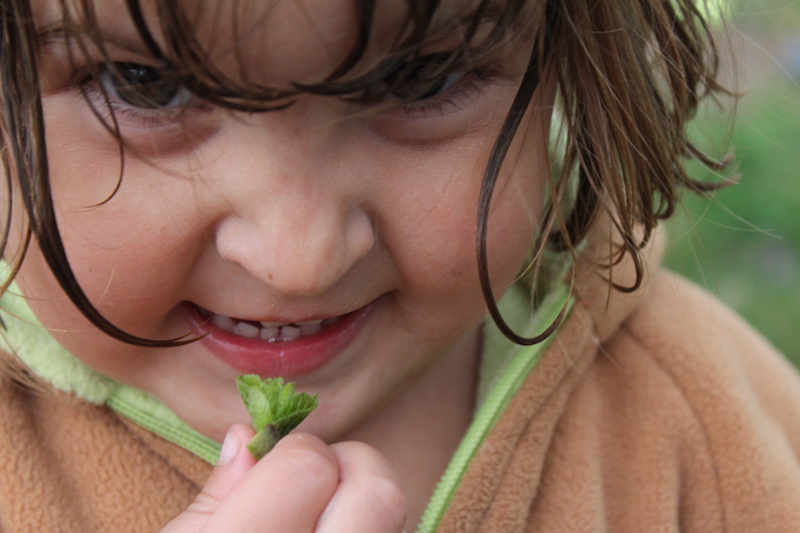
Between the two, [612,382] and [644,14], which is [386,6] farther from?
[612,382]

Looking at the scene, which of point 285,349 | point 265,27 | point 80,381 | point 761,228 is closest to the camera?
point 265,27

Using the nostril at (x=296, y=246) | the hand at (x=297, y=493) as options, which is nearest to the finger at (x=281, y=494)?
the hand at (x=297, y=493)

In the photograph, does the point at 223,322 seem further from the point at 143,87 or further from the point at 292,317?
the point at 143,87

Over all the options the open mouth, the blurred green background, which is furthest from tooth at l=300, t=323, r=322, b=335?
the blurred green background

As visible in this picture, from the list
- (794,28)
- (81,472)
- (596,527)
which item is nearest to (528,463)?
(596,527)

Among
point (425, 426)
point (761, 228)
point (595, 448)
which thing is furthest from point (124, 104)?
point (761, 228)

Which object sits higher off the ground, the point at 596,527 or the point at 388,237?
the point at 388,237

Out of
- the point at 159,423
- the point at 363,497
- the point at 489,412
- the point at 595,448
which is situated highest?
the point at 363,497

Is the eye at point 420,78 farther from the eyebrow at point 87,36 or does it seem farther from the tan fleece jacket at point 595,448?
the tan fleece jacket at point 595,448
